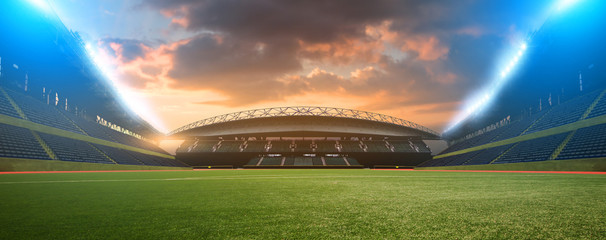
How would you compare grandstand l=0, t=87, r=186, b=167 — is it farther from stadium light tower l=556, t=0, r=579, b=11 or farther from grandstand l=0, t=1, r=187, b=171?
stadium light tower l=556, t=0, r=579, b=11

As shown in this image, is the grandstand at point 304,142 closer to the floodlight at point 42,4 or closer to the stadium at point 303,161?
the stadium at point 303,161

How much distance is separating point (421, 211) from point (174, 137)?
213ft

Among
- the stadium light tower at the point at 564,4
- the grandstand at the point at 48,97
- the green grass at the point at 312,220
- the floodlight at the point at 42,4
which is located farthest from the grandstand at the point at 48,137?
the stadium light tower at the point at 564,4

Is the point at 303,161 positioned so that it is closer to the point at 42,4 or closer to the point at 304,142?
the point at 304,142

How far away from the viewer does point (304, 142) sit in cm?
6250

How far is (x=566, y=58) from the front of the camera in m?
31.3

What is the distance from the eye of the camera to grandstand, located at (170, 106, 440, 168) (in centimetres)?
5775

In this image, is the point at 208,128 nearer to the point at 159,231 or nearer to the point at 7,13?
the point at 7,13

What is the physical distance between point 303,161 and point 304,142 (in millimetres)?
6525

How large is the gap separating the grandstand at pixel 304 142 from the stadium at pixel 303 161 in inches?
10.1

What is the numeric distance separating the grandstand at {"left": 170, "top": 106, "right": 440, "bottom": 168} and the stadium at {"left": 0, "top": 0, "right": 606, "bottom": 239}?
0.84 ft

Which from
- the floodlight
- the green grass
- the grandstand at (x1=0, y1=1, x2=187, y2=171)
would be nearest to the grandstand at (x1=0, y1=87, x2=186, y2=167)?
the grandstand at (x1=0, y1=1, x2=187, y2=171)

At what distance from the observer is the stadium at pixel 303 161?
311 centimetres

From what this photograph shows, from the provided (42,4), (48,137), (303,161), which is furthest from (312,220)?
(303,161)
